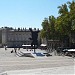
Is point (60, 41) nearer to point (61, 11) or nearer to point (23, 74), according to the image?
point (61, 11)

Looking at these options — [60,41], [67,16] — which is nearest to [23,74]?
[67,16]

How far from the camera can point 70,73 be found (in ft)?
88.5

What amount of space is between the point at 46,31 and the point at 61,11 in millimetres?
34149

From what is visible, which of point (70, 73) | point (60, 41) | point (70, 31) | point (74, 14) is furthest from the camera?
point (60, 41)

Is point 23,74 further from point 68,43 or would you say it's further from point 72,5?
point 68,43

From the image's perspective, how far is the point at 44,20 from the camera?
114 meters

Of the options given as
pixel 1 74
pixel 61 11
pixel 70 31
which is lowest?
pixel 1 74

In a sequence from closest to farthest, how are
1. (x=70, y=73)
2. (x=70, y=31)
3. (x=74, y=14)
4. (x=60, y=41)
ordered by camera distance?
(x=70, y=73)
(x=74, y=14)
(x=70, y=31)
(x=60, y=41)

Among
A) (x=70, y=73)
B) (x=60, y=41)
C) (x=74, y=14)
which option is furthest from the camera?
(x=60, y=41)

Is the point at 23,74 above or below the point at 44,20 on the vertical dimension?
below

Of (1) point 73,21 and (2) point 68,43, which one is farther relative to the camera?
(2) point 68,43

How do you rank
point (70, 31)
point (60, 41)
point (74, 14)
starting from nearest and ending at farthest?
1. point (74, 14)
2. point (70, 31)
3. point (60, 41)

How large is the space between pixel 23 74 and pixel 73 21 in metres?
44.6

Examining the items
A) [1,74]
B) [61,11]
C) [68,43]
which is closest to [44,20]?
[68,43]
